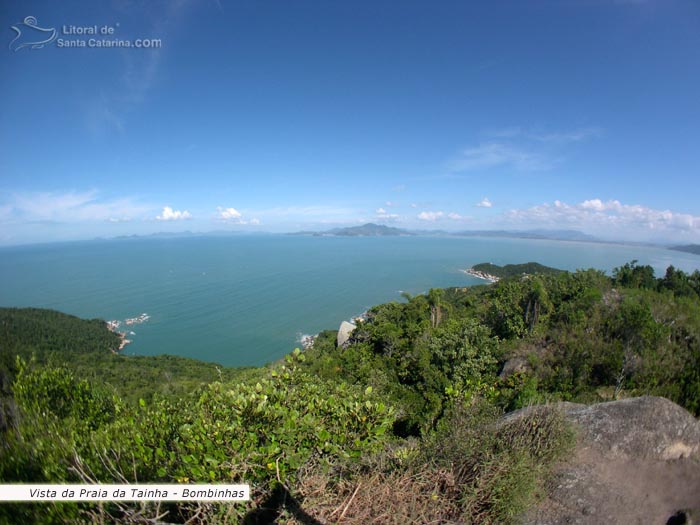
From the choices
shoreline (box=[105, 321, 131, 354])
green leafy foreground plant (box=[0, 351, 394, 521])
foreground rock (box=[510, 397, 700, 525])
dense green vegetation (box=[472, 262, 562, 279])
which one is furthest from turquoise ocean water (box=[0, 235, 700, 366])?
foreground rock (box=[510, 397, 700, 525])

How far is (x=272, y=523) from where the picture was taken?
284 cm

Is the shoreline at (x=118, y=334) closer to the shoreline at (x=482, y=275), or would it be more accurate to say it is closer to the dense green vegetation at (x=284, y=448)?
the dense green vegetation at (x=284, y=448)

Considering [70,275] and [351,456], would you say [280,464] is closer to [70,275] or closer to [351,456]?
[351,456]

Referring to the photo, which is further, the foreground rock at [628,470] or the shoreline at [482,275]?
the shoreline at [482,275]

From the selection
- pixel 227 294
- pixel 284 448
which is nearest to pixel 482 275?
pixel 227 294

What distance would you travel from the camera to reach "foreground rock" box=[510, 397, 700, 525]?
3986 millimetres

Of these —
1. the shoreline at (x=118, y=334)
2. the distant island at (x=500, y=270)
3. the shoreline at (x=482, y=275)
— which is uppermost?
the distant island at (x=500, y=270)

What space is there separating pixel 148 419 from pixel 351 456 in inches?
139

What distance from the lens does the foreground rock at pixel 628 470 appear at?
3986mm

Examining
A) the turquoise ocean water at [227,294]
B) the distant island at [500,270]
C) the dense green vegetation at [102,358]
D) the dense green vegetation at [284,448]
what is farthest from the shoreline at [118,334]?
the distant island at [500,270]

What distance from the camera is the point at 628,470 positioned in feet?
15.6

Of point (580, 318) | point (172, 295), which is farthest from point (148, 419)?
point (172, 295)

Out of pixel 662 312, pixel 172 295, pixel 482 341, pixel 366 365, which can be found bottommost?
pixel 172 295

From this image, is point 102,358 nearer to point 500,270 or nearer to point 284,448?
point 284,448
